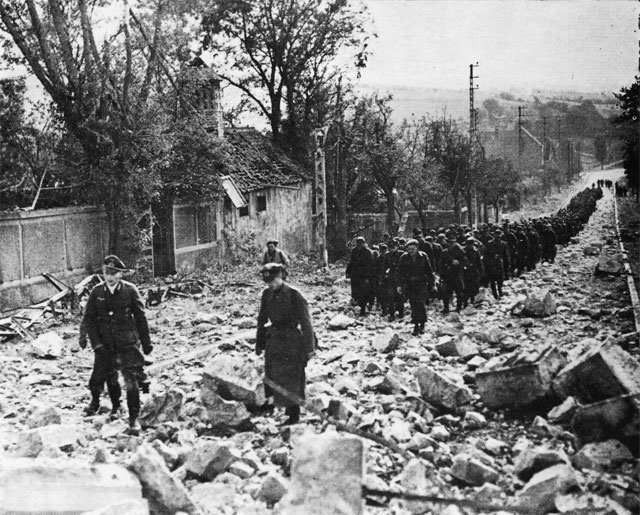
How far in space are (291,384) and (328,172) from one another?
67.8 ft

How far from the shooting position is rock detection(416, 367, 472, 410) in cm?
625

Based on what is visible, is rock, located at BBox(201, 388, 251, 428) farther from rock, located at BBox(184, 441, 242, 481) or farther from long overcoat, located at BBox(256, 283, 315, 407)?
rock, located at BBox(184, 441, 242, 481)

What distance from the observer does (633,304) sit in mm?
12078

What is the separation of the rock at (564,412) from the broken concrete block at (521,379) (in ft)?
0.85

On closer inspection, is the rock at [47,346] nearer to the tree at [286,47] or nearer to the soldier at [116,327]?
the soldier at [116,327]

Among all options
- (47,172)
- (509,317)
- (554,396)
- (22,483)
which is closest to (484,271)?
(509,317)

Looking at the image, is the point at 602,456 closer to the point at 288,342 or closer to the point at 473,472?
the point at 473,472

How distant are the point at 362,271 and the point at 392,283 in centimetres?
81

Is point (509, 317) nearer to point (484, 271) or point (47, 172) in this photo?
point (484, 271)

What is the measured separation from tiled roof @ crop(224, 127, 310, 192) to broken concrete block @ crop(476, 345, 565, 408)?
1653cm

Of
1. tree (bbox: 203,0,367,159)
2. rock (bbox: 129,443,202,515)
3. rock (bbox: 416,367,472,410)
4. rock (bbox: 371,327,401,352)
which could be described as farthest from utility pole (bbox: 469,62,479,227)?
rock (bbox: 129,443,202,515)

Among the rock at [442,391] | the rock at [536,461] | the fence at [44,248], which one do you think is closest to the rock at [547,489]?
the rock at [536,461]

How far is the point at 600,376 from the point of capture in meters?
5.40

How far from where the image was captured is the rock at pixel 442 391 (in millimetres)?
6246
